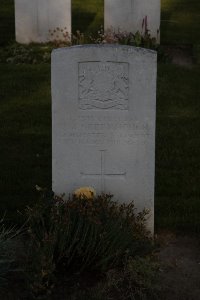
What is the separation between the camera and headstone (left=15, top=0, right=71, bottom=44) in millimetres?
14438

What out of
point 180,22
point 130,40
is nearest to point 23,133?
point 130,40

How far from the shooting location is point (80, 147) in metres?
5.51

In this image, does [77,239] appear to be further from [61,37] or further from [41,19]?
[41,19]

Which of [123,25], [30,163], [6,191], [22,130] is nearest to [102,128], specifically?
[6,191]

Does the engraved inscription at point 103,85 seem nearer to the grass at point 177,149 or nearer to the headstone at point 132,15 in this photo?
the grass at point 177,149

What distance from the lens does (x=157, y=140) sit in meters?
8.73

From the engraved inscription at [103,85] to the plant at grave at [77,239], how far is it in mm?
697

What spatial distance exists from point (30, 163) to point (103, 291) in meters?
3.22

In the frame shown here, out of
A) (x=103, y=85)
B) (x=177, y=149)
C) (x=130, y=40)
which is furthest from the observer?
(x=130, y=40)

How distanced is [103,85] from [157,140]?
342cm

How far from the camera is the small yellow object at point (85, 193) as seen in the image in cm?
537

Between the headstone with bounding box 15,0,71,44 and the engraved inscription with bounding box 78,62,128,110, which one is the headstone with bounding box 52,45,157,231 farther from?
the headstone with bounding box 15,0,71,44

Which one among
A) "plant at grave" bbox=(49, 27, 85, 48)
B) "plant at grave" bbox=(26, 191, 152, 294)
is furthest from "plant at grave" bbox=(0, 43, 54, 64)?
"plant at grave" bbox=(26, 191, 152, 294)

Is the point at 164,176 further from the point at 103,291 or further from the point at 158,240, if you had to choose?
the point at 103,291
